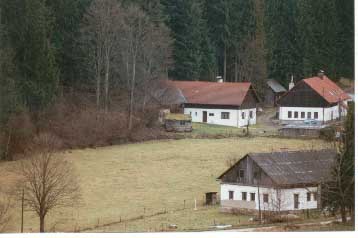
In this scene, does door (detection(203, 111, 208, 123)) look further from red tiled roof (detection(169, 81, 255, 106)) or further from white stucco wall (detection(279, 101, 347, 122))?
white stucco wall (detection(279, 101, 347, 122))

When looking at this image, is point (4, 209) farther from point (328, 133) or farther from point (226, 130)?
point (226, 130)

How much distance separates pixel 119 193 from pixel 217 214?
8.38 ft

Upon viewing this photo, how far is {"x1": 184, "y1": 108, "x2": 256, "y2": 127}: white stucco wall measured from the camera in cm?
3139

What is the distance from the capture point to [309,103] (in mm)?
30812

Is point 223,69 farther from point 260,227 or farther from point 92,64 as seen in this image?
point 260,227

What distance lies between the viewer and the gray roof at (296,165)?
2141cm

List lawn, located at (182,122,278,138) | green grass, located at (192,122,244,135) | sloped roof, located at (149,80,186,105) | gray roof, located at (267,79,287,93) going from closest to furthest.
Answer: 1. lawn, located at (182,122,278,138)
2. green grass, located at (192,122,244,135)
3. sloped roof, located at (149,80,186,105)
4. gray roof, located at (267,79,287,93)

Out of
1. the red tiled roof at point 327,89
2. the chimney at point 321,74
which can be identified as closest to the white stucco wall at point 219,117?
the red tiled roof at point 327,89

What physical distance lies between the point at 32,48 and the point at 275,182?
401 inches

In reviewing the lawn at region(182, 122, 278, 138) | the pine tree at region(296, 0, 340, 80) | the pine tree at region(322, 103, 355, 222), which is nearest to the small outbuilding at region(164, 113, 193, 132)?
the lawn at region(182, 122, 278, 138)

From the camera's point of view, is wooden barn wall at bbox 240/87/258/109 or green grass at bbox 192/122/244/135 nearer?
green grass at bbox 192/122/244/135

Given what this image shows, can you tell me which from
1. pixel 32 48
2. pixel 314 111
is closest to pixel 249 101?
pixel 314 111

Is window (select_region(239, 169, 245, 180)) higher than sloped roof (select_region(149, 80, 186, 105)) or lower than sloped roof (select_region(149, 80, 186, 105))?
lower

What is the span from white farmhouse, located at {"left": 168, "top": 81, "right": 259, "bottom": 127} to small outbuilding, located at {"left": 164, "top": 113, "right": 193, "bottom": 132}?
3.71ft
